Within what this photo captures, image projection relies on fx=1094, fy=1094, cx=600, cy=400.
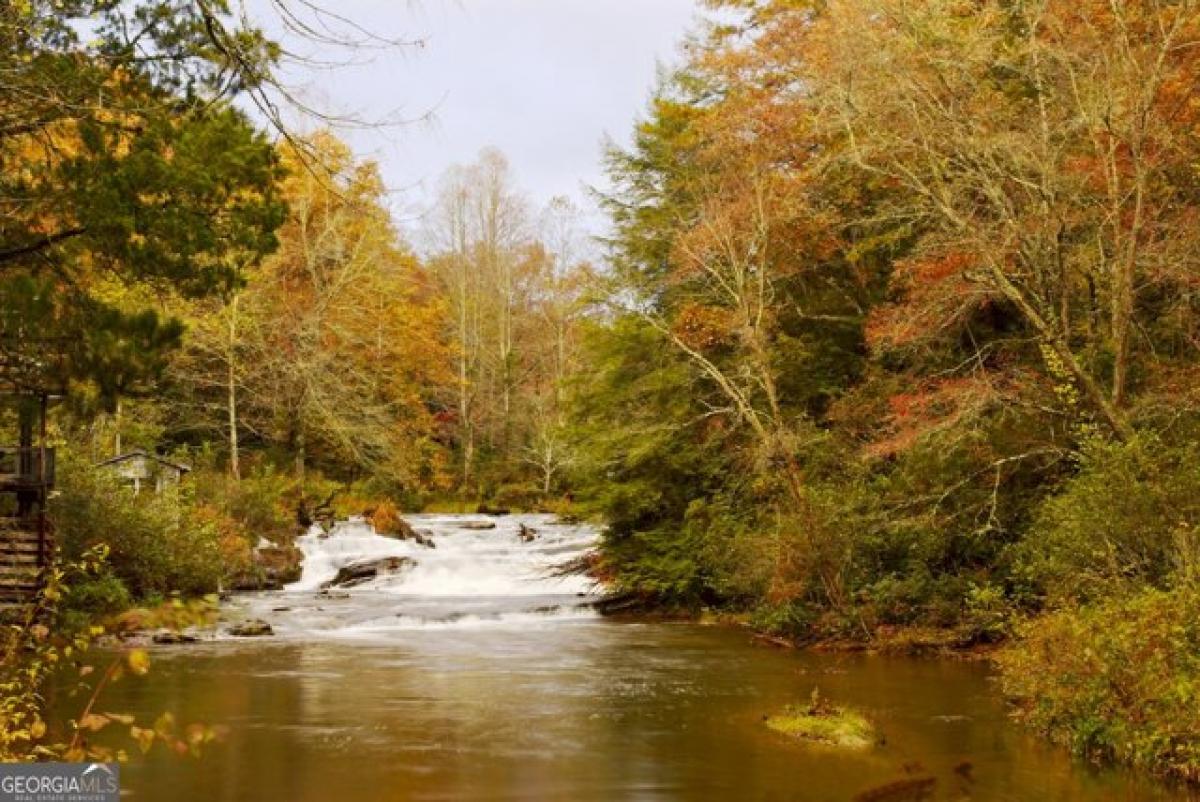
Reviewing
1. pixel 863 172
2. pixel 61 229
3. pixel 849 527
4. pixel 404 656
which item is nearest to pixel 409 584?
pixel 404 656

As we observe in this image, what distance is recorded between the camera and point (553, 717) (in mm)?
12039

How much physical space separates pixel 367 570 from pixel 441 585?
1.92 metres

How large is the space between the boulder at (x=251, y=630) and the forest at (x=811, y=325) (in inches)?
80.0

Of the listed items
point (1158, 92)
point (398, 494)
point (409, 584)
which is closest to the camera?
point (1158, 92)

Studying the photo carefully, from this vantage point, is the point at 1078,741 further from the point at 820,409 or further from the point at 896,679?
the point at 820,409

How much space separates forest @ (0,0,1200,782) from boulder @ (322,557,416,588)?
1774 millimetres

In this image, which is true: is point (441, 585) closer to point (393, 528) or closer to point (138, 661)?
point (393, 528)

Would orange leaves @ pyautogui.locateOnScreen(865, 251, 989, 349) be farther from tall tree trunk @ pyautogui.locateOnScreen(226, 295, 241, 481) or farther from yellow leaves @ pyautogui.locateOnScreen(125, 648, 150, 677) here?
tall tree trunk @ pyautogui.locateOnScreen(226, 295, 241, 481)

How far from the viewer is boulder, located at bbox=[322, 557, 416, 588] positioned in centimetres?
2653

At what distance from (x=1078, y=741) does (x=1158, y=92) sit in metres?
9.55

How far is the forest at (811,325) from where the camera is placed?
32.2 feet

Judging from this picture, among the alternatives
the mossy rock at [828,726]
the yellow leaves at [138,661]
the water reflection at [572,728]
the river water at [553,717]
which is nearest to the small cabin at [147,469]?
the river water at [553,717]

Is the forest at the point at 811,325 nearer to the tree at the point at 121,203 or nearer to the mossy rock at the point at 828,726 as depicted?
the tree at the point at 121,203

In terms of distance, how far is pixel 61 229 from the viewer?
10.5 m
